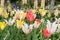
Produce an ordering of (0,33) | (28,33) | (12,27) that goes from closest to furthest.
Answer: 1. (28,33)
2. (0,33)
3. (12,27)

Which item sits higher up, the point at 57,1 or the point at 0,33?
the point at 0,33

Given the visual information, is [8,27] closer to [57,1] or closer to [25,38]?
[25,38]

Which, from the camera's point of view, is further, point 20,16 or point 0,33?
point 20,16

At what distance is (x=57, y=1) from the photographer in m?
8.03

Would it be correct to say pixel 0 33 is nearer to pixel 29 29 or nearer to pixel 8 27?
pixel 8 27

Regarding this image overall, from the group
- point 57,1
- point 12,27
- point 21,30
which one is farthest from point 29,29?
point 57,1

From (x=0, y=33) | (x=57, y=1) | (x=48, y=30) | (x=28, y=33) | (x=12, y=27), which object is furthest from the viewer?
(x=57, y=1)

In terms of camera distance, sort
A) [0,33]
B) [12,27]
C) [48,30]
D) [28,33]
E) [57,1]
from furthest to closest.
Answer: [57,1], [12,27], [0,33], [28,33], [48,30]

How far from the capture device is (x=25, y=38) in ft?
7.80

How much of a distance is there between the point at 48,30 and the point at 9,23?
619 mm

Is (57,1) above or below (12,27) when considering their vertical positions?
below

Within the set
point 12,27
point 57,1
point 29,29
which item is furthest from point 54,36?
point 57,1

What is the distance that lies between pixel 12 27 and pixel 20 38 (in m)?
0.32

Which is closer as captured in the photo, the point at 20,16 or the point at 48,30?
the point at 48,30
